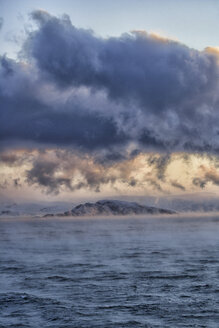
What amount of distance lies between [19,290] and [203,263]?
2408 centimetres

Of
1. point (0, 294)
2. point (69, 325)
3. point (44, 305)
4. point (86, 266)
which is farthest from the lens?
point (86, 266)

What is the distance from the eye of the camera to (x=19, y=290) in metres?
34.9

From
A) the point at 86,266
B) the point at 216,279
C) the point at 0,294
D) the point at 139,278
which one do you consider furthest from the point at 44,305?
the point at 86,266

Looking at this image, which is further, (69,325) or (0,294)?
(0,294)

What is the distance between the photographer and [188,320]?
25.9 metres

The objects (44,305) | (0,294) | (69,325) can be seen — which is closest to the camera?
(69,325)

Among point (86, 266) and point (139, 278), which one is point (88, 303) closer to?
point (139, 278)

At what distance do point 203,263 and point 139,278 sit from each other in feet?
45.9

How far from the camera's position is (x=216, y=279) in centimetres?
3875

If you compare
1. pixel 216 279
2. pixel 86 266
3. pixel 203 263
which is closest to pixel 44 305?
pixel 216 279

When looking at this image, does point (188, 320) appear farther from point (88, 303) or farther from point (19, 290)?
point (19, 290)

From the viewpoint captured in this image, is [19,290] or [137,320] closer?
[137,320]

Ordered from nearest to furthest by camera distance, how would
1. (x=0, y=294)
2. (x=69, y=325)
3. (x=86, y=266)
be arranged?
(x=69, y=325)
(x=0, y=294)
(x=86, y=266)

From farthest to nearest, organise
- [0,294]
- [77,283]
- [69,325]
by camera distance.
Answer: [77,283] < [0,294] < [69,325]
